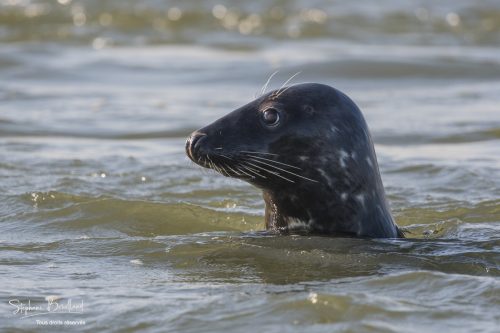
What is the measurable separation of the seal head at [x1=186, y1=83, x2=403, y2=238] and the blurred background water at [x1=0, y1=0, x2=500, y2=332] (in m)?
0.18

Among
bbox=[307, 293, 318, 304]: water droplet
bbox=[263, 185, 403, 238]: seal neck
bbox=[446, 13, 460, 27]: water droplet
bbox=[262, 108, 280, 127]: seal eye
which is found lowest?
bbox=[307, 293, 318, 304]: water droplet

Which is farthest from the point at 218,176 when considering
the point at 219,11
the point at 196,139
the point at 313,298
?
the point at 219,11

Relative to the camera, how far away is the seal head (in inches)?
244

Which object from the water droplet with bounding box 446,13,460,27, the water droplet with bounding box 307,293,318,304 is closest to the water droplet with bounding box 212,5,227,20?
the water droplet with bounding box 446,13,460,27

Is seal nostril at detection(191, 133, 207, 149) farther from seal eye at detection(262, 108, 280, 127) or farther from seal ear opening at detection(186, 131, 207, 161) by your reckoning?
seal eye at detection(262, 108, 280, 127)

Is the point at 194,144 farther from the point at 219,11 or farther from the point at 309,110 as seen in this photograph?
the point at 219,11

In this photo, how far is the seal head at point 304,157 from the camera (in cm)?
619

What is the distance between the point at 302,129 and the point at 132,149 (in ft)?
13.3

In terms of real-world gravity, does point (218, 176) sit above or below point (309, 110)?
below

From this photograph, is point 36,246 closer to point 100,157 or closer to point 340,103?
point 340,103

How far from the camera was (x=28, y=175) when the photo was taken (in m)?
8.87

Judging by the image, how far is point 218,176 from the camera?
29.5ft

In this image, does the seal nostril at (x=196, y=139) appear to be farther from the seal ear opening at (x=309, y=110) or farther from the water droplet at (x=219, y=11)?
the water droplet at (x=219, y=11)

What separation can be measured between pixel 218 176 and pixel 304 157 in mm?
2787
